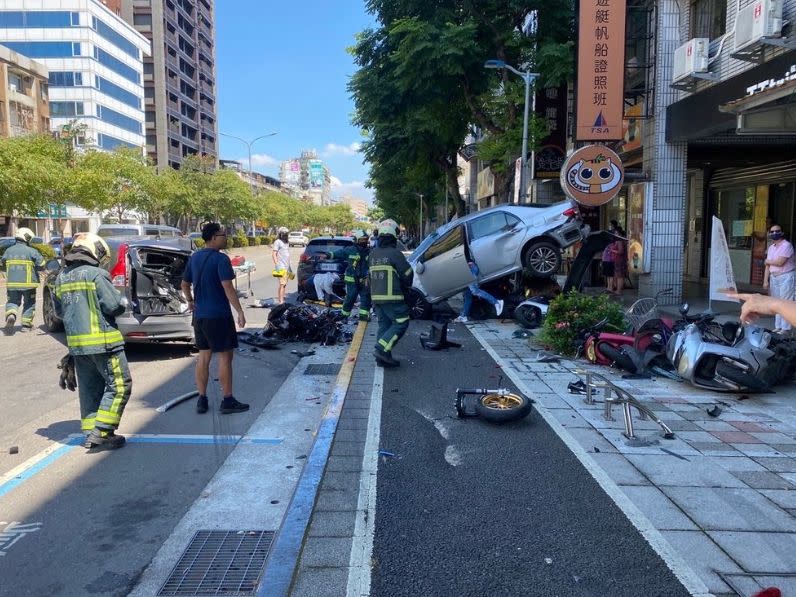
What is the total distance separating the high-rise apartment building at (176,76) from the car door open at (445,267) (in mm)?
61878

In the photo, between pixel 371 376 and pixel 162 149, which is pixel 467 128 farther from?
pixel 162 149

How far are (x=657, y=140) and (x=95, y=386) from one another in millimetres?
12601

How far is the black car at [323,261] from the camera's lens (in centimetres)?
1462

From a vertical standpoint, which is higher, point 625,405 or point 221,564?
point 625,405

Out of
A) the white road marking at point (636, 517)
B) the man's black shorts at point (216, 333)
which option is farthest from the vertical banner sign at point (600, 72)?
the man's black shorts at point (216, 333)

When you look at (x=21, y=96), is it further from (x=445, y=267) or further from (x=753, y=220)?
(x=753, y=220)

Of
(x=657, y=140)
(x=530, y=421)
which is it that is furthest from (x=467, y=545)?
(x=657, y=140)

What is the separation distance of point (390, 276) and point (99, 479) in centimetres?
423

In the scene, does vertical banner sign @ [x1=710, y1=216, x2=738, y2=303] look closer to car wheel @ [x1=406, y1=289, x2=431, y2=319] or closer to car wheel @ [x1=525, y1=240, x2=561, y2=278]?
car wheel @ [x1=525, y1=240, x2=561, y2=278]

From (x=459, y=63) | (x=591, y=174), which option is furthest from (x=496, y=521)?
(x=459, y=63)

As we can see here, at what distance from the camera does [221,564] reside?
3447mm

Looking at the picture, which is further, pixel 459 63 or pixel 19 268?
pixel 459 63

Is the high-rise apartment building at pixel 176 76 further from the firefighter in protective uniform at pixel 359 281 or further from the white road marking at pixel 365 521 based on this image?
the white road marking at pixel 365 521

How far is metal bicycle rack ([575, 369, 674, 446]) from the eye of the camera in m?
5.25
